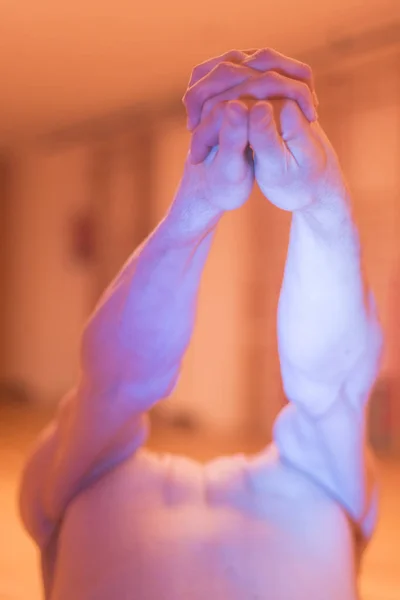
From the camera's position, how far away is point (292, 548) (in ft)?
1.49

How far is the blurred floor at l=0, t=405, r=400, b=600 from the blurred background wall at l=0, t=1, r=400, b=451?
188mm

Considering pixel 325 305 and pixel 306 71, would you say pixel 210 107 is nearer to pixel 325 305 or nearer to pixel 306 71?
pixel 306 71

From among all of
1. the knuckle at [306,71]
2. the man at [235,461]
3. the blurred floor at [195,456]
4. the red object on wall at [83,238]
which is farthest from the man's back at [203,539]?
the red object on wall at [83,238]

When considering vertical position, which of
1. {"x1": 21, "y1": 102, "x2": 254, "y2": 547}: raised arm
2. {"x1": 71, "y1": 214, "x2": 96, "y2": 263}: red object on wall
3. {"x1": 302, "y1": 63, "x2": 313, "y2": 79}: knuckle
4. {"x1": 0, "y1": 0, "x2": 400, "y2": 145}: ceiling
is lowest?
{"x1": 71, "y1": 214, "x2": 96, "y2": 263}: red object on wall

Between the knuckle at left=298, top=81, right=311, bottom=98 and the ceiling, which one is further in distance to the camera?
the ceiling

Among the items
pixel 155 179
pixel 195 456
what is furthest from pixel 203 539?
pixel 155 179

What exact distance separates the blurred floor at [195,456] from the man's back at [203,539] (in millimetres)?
608

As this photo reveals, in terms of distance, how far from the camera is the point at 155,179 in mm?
2354

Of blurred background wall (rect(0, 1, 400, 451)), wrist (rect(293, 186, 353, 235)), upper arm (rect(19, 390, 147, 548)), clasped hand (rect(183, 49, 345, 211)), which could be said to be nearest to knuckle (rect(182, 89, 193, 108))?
clasped hand (rect(183, 49, 345, 211))

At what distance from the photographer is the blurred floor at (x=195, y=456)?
3.40 feet

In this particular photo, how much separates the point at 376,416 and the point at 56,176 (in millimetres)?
1714

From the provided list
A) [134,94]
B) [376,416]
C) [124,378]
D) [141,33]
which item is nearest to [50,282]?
[134,94]

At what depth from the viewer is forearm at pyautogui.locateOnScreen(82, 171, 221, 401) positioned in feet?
1.59

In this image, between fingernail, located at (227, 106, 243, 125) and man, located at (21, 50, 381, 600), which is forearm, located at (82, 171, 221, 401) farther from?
fingernail, located at (227, 106, 243, 125)
